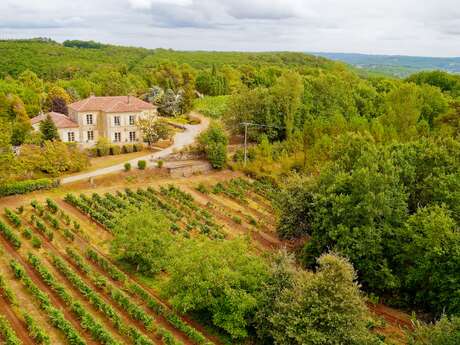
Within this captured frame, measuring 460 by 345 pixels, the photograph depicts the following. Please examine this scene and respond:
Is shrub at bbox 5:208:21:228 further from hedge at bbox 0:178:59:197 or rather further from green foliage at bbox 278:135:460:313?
green foliage at bbox 278:135:460:313

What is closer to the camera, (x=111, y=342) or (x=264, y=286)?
(x=111, y=342)

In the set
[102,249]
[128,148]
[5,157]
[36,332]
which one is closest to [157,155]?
[128,148]

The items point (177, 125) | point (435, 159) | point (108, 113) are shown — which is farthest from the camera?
point (177, 125)

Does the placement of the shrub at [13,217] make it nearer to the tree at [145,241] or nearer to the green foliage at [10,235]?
the green foliage at [10,235]

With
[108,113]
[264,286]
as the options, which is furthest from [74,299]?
[108,113]

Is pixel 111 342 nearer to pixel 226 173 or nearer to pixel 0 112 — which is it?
pixel 226 173

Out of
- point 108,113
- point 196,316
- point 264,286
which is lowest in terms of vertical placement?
point 196,316

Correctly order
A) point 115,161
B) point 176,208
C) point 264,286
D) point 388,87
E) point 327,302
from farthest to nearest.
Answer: point 388,87 < point 115,161 < point 176,208 < point 264,286 < point 327,302
